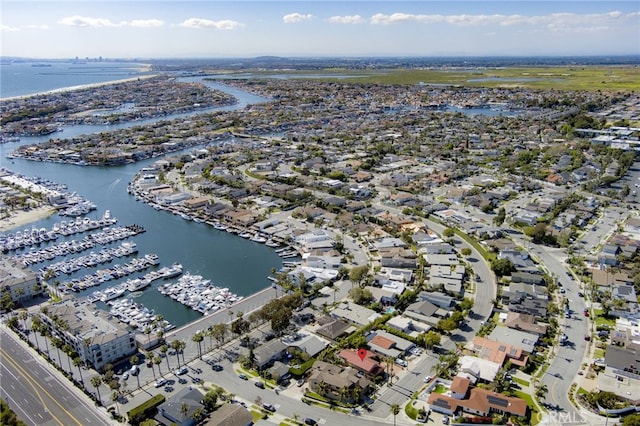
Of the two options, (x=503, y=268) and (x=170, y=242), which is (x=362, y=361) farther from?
(x=170, y=242)

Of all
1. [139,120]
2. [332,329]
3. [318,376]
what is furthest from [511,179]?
[139,120]

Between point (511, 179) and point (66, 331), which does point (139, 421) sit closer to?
point (66, 331)

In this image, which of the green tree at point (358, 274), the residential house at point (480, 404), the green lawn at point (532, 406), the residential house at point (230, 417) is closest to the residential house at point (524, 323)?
the green lawn at point (532, 406)

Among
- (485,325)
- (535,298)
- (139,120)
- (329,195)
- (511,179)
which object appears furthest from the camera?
(139,120)

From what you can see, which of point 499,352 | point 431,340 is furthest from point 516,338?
point 431,340

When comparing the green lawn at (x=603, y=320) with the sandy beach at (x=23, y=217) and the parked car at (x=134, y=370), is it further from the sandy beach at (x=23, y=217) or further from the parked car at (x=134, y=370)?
the sandy beach at (x=23, y=217)

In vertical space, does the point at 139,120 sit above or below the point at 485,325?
above
